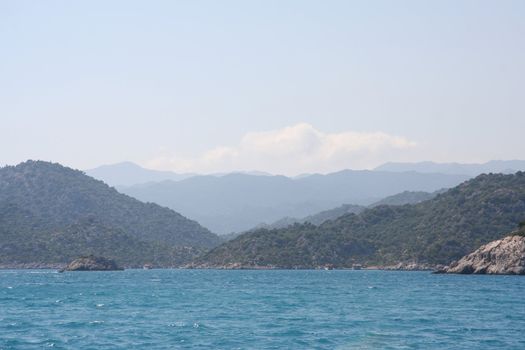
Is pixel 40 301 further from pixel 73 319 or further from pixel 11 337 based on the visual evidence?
pixel 11 337

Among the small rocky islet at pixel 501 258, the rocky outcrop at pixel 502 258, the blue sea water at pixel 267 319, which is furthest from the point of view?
the rocky outcrop at pixel 502 258

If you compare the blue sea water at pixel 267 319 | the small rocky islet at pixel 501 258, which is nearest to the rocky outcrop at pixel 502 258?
the small rocky islet at pixel 501 258

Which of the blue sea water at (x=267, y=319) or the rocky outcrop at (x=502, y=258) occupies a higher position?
the rocky outcrop at (x=502, y=258)

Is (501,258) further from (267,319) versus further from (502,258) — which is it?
(267,319)

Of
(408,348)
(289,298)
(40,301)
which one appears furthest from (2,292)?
(408,348)

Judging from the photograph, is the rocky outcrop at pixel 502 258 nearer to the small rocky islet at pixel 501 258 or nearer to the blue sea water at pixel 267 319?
the small rocky islet at pixel 501 258

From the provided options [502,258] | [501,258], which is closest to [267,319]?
[502,258]

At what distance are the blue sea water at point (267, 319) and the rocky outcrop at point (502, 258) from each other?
40160mm

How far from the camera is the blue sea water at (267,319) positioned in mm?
69250

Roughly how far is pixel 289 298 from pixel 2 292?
5387cm

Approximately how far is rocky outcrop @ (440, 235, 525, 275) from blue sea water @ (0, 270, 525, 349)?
132ft

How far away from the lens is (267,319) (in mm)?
87625

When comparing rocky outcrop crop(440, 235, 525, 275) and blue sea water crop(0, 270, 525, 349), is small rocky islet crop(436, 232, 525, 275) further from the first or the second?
blue sea water crop(0, 270, 525, 349)

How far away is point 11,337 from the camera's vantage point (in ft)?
237
